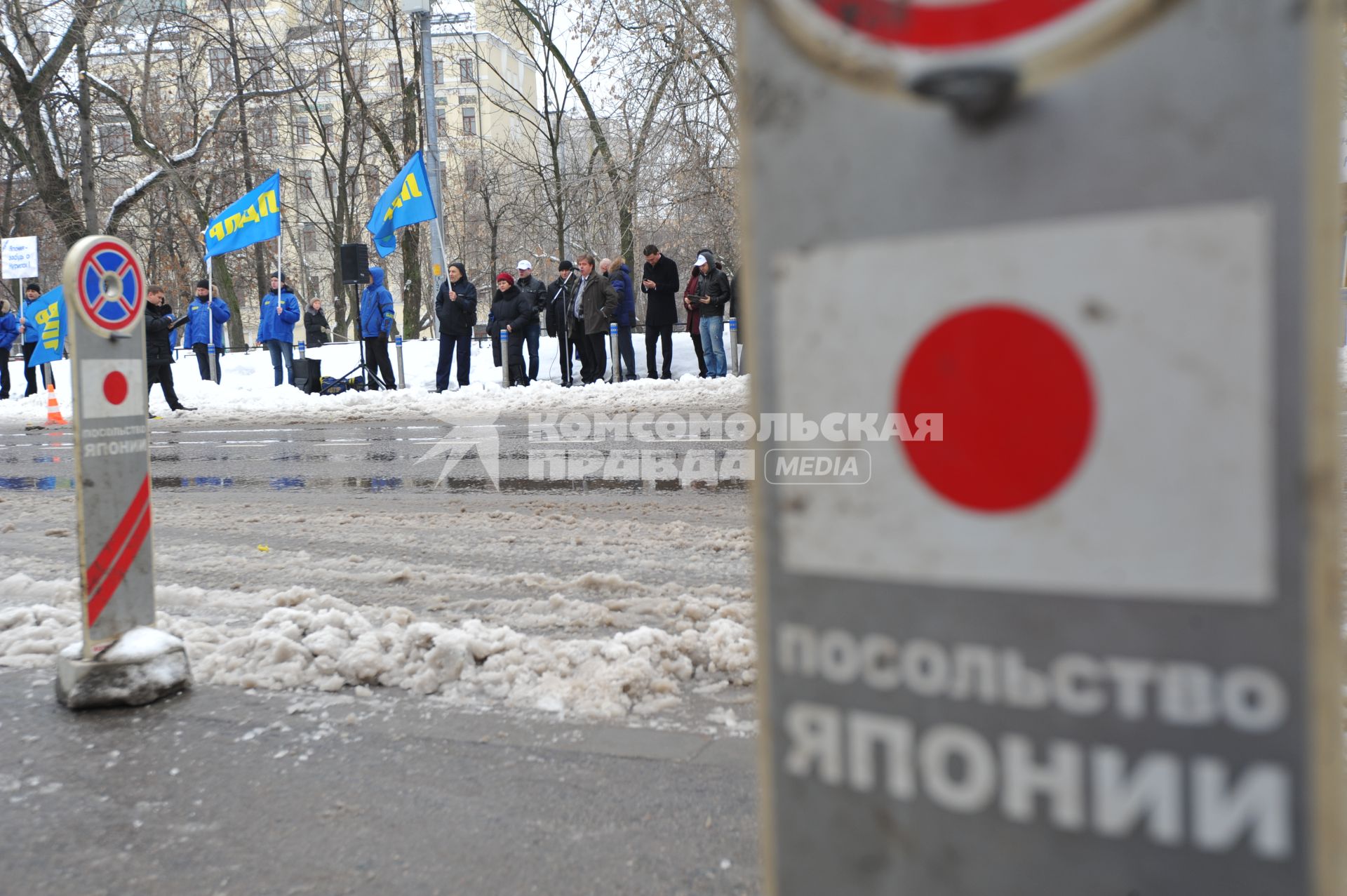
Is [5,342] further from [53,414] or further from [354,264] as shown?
[354,264]

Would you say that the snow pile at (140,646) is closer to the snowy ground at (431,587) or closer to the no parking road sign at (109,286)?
the snowy ground at (431,587)

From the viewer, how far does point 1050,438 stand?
1045 mm

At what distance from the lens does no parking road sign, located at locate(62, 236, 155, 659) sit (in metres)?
3.94

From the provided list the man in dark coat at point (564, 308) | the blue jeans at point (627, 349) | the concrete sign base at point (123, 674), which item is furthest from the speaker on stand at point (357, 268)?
the concrete sign base at point (123, 674)

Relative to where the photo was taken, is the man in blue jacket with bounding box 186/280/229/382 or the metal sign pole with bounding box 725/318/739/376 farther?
the man in blue jacket with bounding box 186/280/229/382

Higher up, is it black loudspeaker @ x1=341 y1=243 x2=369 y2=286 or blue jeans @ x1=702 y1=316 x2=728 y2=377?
black loudspeaker @ x1=341 y1=243 x2=369 y2=286

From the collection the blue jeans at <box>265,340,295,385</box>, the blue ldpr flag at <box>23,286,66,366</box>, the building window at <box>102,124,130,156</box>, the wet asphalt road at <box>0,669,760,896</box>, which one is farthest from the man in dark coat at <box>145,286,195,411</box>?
the building window at <box>102,124,130,156</box>

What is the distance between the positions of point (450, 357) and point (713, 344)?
15.3ft

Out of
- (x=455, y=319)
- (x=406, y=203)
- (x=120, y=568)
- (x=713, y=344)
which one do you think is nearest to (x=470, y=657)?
(x=120, y=568)

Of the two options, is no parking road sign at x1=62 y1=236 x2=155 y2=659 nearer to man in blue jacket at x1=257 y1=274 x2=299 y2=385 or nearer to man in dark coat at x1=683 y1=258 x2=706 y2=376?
man in dark coat at x1=683 y1=258 x2=706 y2=376

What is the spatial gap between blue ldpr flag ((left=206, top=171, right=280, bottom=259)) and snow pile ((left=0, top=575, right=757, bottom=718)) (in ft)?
54.5

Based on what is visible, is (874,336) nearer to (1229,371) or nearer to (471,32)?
(1229,371)

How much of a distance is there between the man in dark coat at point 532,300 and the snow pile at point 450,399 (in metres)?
0.44

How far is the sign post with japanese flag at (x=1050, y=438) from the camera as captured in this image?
94 centimetres
